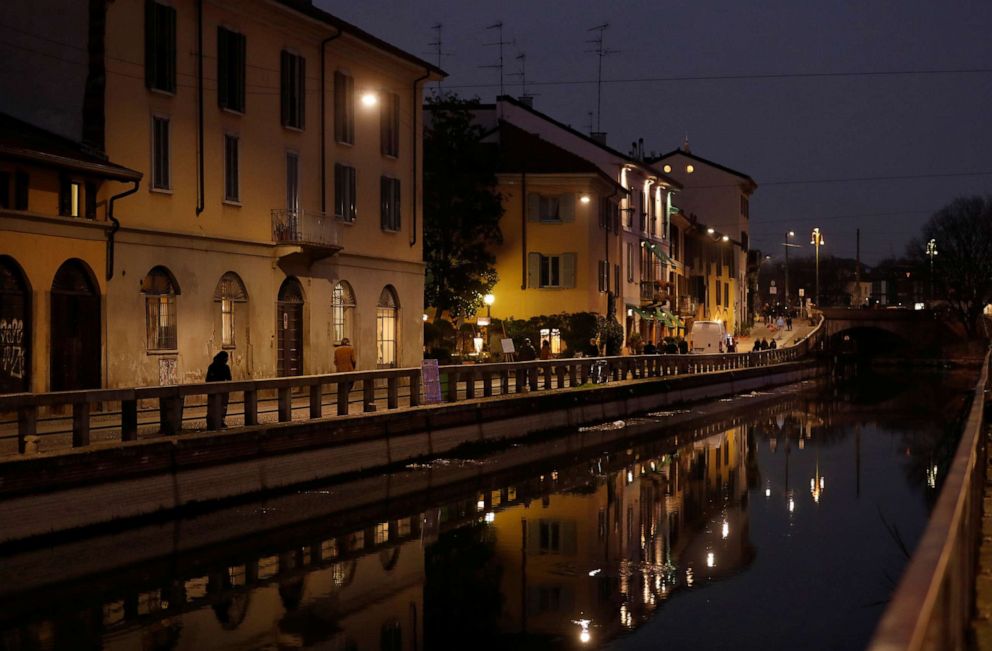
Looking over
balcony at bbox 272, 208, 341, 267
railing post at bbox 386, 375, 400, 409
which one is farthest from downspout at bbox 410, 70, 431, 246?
railing post at bbox 386, 375, 400, 409

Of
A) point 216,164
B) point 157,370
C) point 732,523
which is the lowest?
point 732,523

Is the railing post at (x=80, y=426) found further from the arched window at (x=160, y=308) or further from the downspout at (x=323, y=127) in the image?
the downspout at (x=323, y=127)

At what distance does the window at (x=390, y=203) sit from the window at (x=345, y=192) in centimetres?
202

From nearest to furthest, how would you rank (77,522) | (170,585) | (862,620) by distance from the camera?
(862,620), (170,585), (77,522)

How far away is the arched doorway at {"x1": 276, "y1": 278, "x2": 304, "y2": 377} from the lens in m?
34.8

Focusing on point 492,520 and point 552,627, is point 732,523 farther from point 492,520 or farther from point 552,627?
point 552,627

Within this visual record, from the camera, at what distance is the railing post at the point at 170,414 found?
18781 millimetres

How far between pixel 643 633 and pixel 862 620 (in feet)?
8.55

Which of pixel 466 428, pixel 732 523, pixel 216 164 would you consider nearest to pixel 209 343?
pixel 216 164

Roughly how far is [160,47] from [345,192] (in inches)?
370

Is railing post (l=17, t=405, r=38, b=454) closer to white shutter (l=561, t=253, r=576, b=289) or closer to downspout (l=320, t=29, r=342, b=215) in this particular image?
downspout (l=320, t=29, r=342, b=215)

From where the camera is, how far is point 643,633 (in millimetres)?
12664

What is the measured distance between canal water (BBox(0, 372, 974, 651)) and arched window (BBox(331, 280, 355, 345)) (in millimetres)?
10537

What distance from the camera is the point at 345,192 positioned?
38156 millimetres
